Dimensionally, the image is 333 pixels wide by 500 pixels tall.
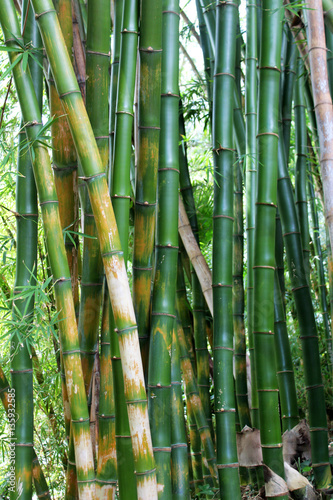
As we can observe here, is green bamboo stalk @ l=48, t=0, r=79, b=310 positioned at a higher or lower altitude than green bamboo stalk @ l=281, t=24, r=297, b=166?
lower

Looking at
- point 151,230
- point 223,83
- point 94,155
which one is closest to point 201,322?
point 151,230

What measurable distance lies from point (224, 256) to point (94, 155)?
603mm

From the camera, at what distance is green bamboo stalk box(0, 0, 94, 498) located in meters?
1.10

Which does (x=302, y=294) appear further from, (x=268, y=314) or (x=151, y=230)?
(x=151, y=230)

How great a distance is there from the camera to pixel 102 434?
132 centimetres

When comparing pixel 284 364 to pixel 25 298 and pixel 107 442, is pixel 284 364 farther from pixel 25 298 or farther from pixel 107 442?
pixel 25 298

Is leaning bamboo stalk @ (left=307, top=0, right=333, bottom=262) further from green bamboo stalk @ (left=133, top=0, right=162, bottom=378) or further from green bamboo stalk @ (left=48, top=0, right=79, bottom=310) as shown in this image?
green bamboo stalk @ (left=48, top=0, right=79, bottom=310)

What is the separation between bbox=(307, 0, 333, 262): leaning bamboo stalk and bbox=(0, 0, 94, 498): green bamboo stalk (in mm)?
849

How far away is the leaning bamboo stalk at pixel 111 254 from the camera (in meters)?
1.05

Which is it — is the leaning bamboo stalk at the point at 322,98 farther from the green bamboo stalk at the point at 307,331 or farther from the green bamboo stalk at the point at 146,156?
the green bamboo stalk at the point at 146,156

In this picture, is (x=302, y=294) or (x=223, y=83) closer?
(x=223, y=83)

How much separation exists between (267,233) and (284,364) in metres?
0.66

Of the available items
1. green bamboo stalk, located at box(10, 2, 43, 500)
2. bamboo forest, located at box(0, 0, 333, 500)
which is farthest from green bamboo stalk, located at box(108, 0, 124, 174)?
green bamboo stalk, located at box(10, 2, 43, 500)

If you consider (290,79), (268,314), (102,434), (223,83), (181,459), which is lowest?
(181,459)
